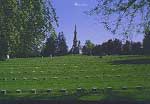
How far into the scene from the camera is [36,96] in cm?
2209

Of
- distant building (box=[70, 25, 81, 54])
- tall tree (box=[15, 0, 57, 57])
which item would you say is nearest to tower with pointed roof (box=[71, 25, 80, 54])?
distant building (box=[70, 25, 81, 54])

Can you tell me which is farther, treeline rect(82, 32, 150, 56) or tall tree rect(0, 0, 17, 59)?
treeline rect(82, 32, 150, 56)

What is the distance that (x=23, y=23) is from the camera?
2094 centimetres

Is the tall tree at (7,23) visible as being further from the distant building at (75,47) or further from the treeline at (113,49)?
the distant building at (75,47)

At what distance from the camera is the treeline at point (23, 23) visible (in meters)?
20.6

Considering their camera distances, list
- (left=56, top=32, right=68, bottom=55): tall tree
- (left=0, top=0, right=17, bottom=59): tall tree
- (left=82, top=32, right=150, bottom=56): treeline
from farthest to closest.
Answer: (left=56, top=32, right=68, bottom=55): tall tree
(left=82, top=32, right=150, bottom=56): treeline
(left=0, top=0, right=17, bottom=59): tall tree

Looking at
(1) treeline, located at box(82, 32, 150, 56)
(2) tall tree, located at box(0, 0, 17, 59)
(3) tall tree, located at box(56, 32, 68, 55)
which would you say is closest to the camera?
(2) tall tree, located at box(0, 0, 17, 59)

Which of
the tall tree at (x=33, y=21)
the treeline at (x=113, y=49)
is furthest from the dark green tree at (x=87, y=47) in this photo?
the tall tree at (x=33, y=21)

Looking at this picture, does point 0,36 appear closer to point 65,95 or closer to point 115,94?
point 65,95

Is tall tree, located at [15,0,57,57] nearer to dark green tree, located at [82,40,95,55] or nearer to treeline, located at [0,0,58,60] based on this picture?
treeline, located at [0,0,58,60]

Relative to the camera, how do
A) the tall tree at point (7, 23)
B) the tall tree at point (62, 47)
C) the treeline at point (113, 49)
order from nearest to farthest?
the tall tree at point (7, 23) < the treeline at point (113, 49) < the tall tree at point (62, 47)

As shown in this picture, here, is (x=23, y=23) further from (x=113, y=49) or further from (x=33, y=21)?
(x=113, y=49)

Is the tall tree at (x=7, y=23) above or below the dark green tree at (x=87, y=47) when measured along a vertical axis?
below

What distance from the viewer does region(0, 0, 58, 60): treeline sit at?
20.6m
